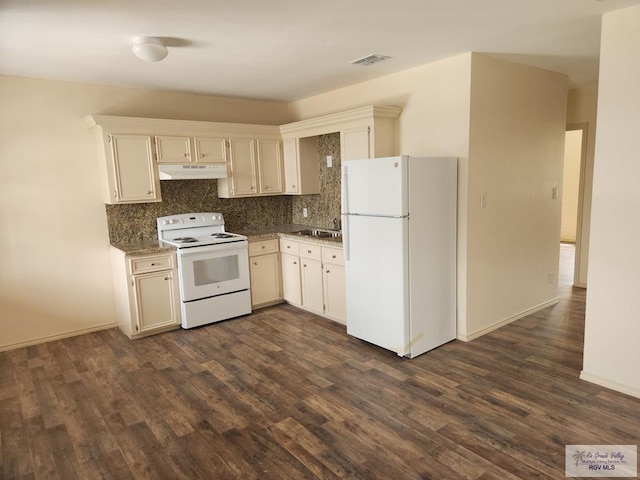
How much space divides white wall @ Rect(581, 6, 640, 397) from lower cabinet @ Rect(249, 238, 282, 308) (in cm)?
317

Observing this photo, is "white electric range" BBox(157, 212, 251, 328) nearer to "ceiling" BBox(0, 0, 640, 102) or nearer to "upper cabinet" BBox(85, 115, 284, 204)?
"upper cabinet" BBox(85, 115, 284, 204)

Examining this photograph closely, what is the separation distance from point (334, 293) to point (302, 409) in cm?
169

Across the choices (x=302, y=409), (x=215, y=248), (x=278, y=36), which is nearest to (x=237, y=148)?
(x=215, y=248)

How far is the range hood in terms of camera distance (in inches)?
174

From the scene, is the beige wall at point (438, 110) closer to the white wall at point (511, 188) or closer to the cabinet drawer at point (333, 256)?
the white wall at point (511, 188)

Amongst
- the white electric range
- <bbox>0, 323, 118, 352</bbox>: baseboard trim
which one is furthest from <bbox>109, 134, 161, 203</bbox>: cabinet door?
<bbox>0, 323, 118, 352</bbox>: baseboard trim

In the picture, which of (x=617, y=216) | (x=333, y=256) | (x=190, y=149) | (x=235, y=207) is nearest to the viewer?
(x=617, y=216)

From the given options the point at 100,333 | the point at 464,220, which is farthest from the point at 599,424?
the point at 100,333

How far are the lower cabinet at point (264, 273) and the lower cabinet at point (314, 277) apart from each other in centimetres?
9

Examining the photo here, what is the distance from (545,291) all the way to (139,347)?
419 cm

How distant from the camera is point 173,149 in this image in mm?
4477

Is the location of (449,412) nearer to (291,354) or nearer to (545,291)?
(291,354)

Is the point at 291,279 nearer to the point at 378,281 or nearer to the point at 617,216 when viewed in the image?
the point at 378,281

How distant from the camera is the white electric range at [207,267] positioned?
14.2 ft
